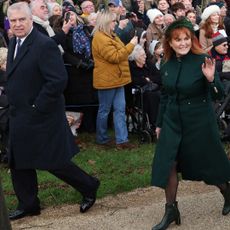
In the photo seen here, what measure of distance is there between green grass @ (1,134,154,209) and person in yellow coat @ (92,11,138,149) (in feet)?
0.95

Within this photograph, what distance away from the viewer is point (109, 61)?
8617mm

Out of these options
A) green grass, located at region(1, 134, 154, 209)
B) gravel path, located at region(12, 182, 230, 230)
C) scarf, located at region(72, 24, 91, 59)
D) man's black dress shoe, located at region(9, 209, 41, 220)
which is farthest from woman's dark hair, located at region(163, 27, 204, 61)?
scarf, located at region(72, 24, 91, 59)

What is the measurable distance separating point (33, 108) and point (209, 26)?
523 cm

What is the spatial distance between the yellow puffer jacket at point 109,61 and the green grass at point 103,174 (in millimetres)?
927

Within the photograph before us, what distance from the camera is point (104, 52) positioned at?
8547 millimetres

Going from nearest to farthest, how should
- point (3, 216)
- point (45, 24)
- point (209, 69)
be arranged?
1. point (3, 216)
2. point (209, 69)
3. point (45, 24)

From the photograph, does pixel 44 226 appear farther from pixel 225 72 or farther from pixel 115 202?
pixel 225 72

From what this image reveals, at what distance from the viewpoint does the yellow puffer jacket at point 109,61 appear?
28.0ft

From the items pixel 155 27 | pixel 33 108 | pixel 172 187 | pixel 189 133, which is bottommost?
pixel 172 187

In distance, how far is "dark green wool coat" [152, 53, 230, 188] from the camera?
5633 mm

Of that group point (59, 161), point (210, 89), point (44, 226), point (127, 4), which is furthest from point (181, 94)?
point (127, 4)

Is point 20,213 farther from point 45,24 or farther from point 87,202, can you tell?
point 45,24

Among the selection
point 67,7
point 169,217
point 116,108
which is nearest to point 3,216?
point 169,217

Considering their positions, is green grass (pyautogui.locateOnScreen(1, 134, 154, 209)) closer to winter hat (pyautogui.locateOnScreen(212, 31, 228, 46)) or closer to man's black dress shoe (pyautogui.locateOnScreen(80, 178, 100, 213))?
man's black dress shoe (pyautogui.locateOnScreen(80, 178, 100, 213))
